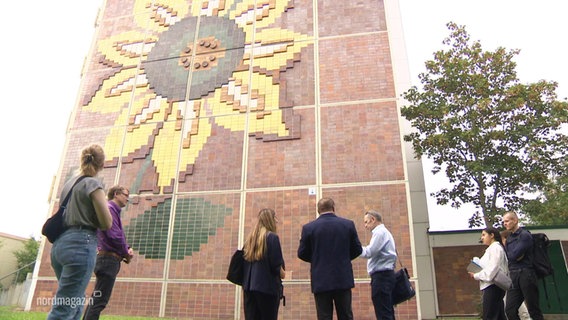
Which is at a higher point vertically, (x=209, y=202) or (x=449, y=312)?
(x=209, y=202)

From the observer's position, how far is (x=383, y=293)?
4.56m

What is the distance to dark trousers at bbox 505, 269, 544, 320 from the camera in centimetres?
465

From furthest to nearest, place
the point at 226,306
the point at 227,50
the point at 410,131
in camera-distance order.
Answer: the point at 410,131
the point at 227,50
the point at 226,306

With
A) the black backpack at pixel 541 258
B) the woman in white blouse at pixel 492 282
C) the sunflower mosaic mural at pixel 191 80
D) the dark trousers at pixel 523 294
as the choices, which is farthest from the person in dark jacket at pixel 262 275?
the sunflower mosaic mural at pixel 191 80

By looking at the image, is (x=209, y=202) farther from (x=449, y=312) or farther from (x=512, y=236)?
(x=449, y=312)

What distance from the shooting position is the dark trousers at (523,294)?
4.65 meters

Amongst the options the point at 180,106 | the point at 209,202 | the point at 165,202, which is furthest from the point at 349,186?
the point at 180,106

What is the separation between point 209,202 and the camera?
894 centimetres

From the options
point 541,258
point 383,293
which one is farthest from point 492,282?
point 383,293

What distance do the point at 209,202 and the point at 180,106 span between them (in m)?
2.91

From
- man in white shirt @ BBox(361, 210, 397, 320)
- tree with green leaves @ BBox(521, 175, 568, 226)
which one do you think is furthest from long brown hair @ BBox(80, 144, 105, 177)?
tree with green leaves @ BBox(521, 175, 568, 226)

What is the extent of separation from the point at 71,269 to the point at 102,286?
1.80 metres

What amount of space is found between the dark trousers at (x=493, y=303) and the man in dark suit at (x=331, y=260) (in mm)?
1780

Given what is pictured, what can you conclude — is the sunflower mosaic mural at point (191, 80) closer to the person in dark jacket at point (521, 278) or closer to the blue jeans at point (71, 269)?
the person in dark jacket at point (521, 278)
